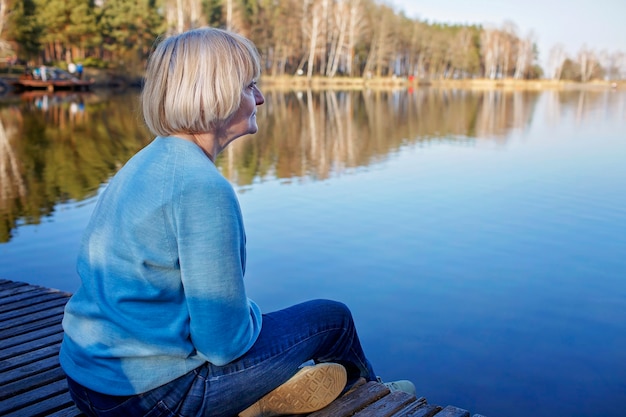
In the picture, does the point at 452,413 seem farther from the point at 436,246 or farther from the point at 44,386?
the point at 436,246

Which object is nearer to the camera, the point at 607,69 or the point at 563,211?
the point at 563,211

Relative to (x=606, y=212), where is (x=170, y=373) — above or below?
above

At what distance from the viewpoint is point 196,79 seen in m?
1.49

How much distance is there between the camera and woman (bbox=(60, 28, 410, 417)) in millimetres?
1462

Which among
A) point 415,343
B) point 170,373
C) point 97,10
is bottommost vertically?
point 415,343

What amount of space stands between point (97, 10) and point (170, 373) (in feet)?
150

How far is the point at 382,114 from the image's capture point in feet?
75.9

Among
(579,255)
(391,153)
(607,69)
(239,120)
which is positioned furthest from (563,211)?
(607,69)

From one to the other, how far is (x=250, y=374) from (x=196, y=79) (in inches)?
32.0

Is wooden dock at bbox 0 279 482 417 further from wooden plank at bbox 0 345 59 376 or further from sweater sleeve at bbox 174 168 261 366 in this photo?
sweater sleeve at bbox 174 168 261 366

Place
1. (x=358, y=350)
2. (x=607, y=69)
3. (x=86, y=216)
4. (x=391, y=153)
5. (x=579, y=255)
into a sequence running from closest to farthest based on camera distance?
(x=358, y=350) → (x=579, y=255) → (x=86, y=216) → (x=391, y=153) → (x=607, y=69)

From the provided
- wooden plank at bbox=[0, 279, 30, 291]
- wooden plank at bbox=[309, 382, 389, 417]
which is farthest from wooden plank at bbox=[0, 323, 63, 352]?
wooden plank at bbox=[309, 382, 389, 417]

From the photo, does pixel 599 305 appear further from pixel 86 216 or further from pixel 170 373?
pixel 86 216

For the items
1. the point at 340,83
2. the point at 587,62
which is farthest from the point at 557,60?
the point at 340,83
